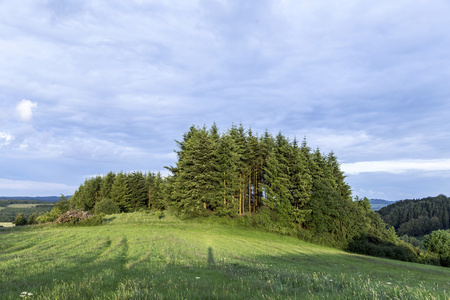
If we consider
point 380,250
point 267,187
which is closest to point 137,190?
point 267,187

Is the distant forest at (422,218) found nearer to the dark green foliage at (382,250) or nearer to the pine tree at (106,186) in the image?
the dark green foliage at (382,250)

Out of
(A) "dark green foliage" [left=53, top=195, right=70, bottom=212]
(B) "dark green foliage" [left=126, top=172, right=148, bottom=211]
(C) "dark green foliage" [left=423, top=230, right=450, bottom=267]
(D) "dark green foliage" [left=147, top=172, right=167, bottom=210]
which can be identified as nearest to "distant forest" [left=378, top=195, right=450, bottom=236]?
(C) "dark green foliage" [left=423, top=230, right=450, bottom=267]

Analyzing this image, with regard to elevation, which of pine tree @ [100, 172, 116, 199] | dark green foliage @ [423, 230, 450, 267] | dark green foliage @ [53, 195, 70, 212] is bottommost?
dark green foliage @ [423, 230, 450, 267]

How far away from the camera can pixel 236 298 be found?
15.2 ft

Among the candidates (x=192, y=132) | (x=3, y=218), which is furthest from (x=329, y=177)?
(x=3, y=218)

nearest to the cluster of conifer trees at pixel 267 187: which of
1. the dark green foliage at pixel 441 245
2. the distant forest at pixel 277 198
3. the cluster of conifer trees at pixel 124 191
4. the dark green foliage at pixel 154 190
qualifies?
the distant forest at pixel 277 198

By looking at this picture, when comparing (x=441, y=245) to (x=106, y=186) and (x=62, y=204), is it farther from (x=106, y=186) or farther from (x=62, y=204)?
(x=62, y=204)

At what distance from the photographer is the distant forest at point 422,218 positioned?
144m

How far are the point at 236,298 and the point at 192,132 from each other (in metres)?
54.2

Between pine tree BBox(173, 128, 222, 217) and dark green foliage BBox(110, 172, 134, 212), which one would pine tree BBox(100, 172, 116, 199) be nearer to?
dark green foliage BBox(110, 172, 134, 212)

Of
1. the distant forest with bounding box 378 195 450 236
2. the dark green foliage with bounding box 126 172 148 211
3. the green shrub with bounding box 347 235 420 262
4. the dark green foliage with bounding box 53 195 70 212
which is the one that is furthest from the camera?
the distant forest with bounding box 378 195 450 236

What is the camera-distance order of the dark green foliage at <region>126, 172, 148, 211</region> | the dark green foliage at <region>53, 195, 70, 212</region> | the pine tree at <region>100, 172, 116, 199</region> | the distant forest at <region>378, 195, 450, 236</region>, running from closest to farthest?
the dark green foliage at <region>53, 195, 70, 212</region> → the dark green foliage at <region>126, 172, 148, 211</region> → the pine tree at <region>100, 172, 116, 199</region> → the distant forest at <region>378, 195, 450, 236</region>

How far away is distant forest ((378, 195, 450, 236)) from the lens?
472 ft

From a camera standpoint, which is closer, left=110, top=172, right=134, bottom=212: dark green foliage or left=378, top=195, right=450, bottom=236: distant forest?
left=110, top=172, right=134, bottom=212: dark green foliage
